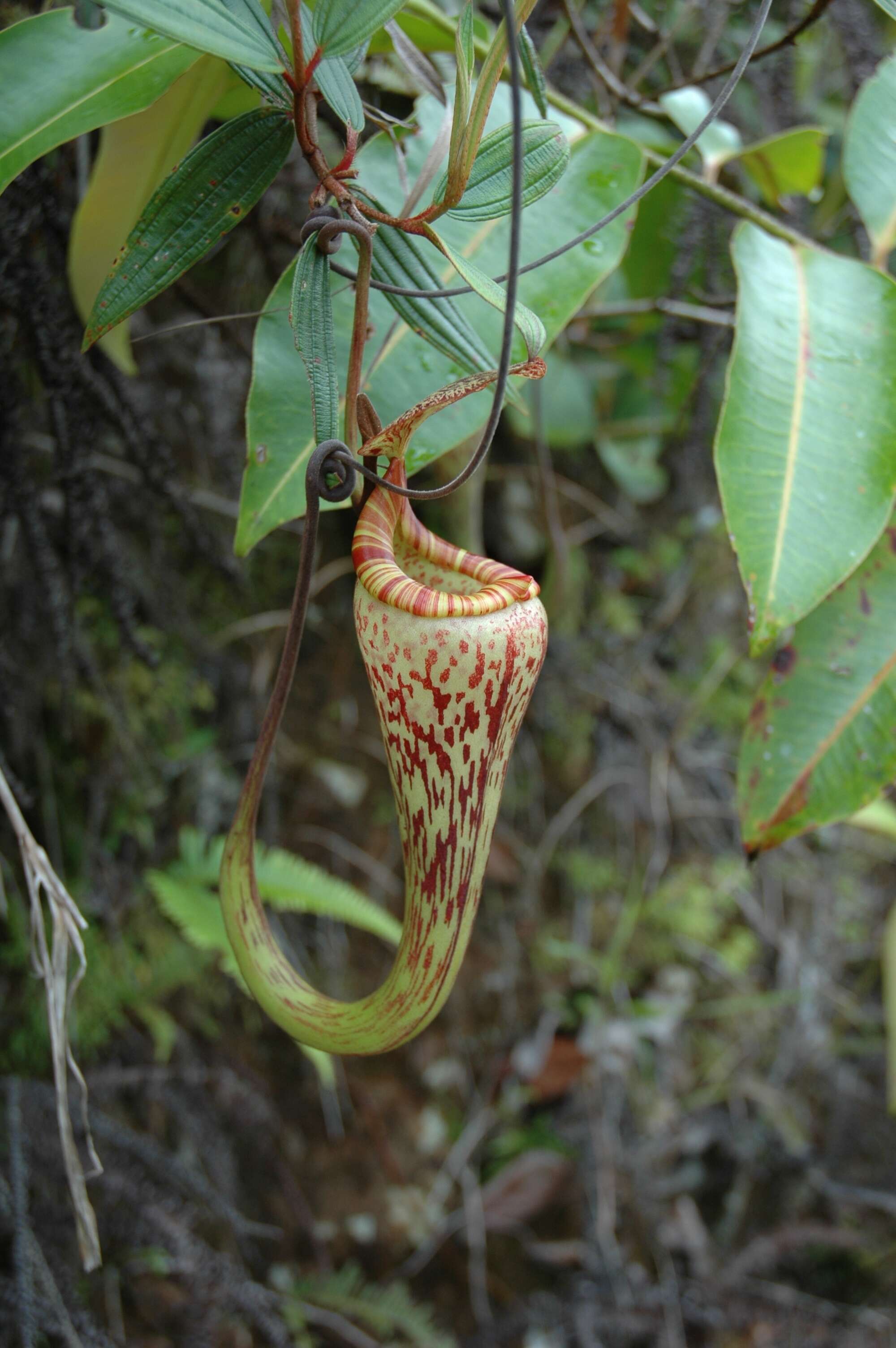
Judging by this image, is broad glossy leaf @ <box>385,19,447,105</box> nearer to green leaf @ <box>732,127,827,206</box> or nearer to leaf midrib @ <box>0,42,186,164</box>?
leaf midrib @ <box>0,42,186,164</box>

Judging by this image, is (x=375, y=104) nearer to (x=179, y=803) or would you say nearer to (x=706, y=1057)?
(x=179, y=803)

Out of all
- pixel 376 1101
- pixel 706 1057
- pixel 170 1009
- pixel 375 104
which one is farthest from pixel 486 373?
pixel 706 1057

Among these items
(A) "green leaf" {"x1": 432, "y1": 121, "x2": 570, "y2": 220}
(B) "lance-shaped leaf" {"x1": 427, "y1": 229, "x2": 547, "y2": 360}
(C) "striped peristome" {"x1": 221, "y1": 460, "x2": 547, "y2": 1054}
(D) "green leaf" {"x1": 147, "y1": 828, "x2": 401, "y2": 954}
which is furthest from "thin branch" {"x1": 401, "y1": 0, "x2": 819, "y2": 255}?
(D) "green leaf" {"x1": 147, "y1": 828, "x2": 401, "y2": 954}

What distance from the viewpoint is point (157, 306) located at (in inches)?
40.6

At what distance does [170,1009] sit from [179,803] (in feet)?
0.96

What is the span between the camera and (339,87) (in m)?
0.52

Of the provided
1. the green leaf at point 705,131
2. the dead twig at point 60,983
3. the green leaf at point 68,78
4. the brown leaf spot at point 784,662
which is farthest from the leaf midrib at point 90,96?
the brown leaf spot at point 784,662

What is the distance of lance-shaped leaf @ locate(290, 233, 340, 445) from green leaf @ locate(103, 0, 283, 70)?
0.31 feet

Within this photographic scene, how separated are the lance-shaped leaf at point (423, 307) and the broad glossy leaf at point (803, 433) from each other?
0.22 meters

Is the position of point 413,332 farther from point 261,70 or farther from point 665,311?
point 665,311

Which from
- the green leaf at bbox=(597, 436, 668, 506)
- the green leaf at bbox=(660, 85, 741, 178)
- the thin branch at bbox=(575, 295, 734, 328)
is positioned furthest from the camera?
the green leaf at bbox=(597, 436, 668, 506)

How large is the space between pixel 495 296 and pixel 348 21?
162 mm

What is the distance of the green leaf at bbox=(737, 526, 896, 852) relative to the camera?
755mm

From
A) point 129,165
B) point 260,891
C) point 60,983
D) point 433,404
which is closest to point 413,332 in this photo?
point 433,404
